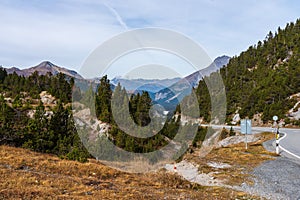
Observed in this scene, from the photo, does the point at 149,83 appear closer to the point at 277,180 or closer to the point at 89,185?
the point at 89,185

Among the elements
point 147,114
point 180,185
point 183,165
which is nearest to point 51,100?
point 147,114

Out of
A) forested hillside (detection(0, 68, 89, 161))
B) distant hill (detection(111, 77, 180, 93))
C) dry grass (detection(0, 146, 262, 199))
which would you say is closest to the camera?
dry grass (detection(0, 146, 262, 199))

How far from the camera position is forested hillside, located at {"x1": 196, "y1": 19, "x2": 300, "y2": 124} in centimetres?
6731

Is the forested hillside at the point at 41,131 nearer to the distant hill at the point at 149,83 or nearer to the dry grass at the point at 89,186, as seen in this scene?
the dry grass at the point at 89,186

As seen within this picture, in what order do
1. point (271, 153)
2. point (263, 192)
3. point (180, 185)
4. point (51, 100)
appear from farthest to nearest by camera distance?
point (51, 100), point (271, 153), point (180, 185), point (263, 192)

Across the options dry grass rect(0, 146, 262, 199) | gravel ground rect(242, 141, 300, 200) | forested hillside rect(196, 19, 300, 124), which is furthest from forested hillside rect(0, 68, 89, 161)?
forested hillside rect(196, 19, 300, 124)

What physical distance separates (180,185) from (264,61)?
96467 millimetres

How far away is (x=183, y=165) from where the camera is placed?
18016 mm

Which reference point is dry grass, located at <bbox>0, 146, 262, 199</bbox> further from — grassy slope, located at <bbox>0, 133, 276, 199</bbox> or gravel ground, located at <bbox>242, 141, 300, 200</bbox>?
gravel ground, located at <bbox>242, 141, 300, 200</bbox>

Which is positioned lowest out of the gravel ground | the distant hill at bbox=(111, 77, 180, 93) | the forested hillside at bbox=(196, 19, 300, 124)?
the gravel ground

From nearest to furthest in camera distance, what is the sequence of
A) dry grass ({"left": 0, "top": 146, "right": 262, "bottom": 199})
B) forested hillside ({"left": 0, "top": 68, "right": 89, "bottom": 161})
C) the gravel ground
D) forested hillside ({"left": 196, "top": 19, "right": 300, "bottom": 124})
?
dry grass ({"left": 0, "top": 146, "right": 262, "bottom": 199}), the gravel ground, forested hillside ({"left": 0, "top": 68, "right": 89, "bottom": 161}), forested hillside ({"left": 196, "top": 19, "right": 300, "bottom": 124})

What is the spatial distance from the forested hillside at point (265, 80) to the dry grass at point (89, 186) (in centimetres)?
4863

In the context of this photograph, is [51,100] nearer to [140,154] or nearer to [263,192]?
[140,154]

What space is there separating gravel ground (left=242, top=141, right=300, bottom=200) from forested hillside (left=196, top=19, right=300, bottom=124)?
139 ft
